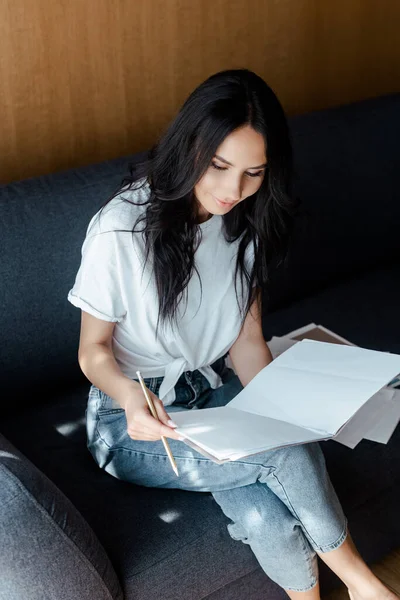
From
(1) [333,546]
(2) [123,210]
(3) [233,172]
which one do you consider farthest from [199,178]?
(1) [333,546]

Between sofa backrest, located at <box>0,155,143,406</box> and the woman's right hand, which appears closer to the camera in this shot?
the woman's right hand

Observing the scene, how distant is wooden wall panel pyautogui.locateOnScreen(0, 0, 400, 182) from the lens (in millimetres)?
2062

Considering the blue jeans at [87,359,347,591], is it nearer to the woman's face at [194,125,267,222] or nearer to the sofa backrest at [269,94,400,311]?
the woman's face at [194,125,267,222]

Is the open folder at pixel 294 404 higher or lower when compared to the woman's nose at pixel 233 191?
lower

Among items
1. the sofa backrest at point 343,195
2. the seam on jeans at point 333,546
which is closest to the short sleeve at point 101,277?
the seam on jeans at point 333,546

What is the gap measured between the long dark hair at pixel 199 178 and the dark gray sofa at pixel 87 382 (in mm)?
285

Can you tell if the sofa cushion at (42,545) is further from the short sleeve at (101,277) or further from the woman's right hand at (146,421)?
the short sleeve at (101,277)

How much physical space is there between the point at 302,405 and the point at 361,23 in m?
1.70

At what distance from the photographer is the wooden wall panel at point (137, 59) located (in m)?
2.06

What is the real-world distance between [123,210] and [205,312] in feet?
0.95

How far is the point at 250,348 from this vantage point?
1849mm

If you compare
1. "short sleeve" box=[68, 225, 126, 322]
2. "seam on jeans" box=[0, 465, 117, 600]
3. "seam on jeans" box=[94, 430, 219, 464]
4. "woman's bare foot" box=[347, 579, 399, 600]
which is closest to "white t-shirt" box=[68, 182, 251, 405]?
"short sleeve" box=[68, 225, 126, 322]

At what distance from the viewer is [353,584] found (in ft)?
5.20

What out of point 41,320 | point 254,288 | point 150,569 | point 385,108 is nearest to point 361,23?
point 385,108
